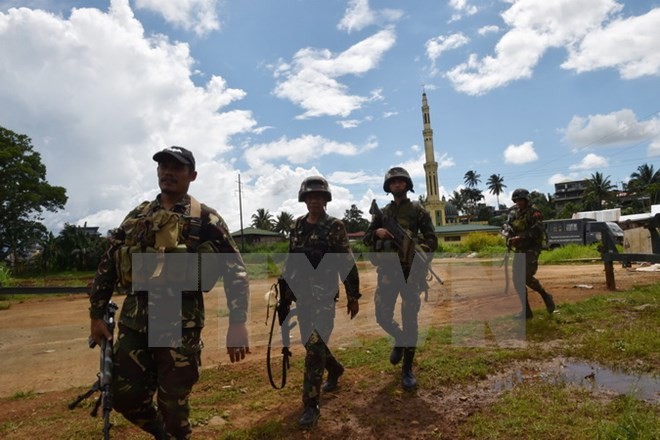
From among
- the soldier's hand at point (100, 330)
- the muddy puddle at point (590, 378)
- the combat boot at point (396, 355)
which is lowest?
the muddy puddle at point (590, 378)

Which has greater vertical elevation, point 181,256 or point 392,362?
point 181,256

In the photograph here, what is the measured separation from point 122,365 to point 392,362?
2.67 meters

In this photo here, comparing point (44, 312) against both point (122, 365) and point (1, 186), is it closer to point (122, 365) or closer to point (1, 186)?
point (122, 365)

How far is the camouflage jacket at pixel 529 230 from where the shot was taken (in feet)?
21.5

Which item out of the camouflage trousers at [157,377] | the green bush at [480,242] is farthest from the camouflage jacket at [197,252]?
the green bush at [480,242]

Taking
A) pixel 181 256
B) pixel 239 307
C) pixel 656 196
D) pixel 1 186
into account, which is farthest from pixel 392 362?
pixel 656 196

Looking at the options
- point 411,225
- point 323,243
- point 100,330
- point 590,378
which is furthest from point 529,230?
point 100,330

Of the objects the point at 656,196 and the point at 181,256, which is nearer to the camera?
the point at 181,256

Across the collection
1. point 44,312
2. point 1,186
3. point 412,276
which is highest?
point 1,186

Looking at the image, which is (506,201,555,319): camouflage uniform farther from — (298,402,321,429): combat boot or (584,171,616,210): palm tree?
(584,171,616,210): palm tree

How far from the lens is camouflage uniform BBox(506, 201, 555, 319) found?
6551 mm

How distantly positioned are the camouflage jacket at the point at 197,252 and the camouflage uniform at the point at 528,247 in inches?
204

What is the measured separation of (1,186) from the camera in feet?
115

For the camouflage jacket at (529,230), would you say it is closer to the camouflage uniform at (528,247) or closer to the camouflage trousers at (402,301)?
the camouflage uniform at (528,247)
